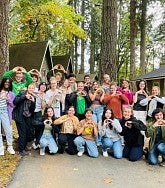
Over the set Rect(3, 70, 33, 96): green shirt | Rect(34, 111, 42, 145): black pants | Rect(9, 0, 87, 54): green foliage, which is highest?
Rect(9, 0, 87, 54): green foliage

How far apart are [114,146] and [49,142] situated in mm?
1466

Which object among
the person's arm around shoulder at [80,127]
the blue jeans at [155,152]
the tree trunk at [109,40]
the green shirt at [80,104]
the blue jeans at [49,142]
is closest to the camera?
the blue jeans at [155,152]

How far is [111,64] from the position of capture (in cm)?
1075

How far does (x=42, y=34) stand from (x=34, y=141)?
23266 mm

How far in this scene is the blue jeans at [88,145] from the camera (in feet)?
24.7

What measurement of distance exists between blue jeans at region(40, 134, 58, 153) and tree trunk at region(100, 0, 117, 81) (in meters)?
3.82

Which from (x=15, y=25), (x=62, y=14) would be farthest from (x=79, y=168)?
(x=15, y=25)

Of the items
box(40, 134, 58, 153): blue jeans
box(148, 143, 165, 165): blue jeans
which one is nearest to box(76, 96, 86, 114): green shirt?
box(40, 134, 58, 153): blue jeans

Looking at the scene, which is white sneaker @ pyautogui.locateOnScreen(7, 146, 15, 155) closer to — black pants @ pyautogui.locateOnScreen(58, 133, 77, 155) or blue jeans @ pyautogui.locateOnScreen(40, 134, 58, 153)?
blue jeans @ pyautogui.locateOnScreen(40, 134, 58, 153)

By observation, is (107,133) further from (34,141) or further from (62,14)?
(62,14)

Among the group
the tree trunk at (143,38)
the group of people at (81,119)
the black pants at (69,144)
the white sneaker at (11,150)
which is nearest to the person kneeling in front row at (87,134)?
the group of people at (81,119)

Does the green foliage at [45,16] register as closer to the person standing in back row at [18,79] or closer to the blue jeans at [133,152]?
the person standing in back row at [18,79]

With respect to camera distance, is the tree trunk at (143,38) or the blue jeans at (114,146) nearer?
the blue jeans at (114,146)

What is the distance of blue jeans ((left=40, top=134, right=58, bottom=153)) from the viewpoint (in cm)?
741
